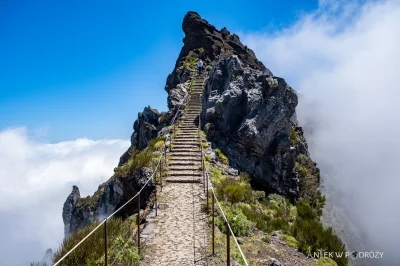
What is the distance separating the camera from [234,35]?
175ft

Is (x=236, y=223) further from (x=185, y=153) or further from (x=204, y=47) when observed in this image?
(x=204, y=47)

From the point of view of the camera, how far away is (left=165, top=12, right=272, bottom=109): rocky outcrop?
4406 cm

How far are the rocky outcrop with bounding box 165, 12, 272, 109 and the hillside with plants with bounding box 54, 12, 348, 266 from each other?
39.6 ft

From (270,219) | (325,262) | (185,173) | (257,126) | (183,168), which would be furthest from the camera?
(257,126)

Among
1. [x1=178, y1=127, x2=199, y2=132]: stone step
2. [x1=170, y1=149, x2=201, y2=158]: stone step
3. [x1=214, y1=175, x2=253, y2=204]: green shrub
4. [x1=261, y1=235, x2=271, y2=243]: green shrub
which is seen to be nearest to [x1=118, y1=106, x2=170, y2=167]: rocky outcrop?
[x1=178, y1=127, x2=199, y2=132]: stone step

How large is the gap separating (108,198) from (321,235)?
43.4 ft

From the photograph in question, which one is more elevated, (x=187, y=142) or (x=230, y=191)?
(x=187, y=142)

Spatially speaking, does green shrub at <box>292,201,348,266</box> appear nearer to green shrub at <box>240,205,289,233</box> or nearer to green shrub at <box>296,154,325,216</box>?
green shrub at <box>240,205,289,233</box>

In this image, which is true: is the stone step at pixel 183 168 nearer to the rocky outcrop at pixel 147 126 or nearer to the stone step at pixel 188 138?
the stone step at pixel 188 138

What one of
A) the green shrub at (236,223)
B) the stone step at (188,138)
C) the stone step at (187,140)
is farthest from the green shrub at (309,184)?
the green shrub at (236,223)

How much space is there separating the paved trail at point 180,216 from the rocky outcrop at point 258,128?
2.41 meters

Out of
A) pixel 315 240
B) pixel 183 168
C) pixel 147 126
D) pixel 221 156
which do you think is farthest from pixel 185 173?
pixel 147 126

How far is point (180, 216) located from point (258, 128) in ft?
34.0

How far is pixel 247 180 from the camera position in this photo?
17531mm
